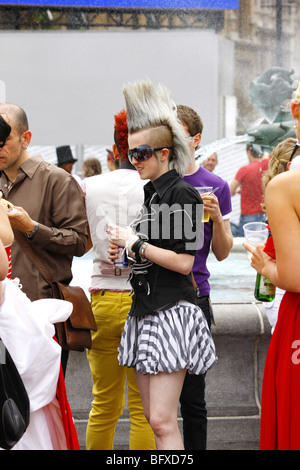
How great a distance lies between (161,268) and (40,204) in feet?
2.10

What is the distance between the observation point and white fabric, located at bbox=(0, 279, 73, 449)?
244cm

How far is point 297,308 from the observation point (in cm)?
238

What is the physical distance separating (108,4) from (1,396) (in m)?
12.9

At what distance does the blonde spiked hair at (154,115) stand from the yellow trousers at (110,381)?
656 millimetres

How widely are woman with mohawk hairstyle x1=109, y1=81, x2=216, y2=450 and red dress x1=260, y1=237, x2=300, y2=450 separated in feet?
1.15

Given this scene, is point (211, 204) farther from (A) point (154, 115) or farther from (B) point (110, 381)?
(B) point (110, 381)

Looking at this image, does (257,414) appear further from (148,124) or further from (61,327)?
(148,124)

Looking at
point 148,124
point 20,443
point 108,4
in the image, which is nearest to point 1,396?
point 20,443

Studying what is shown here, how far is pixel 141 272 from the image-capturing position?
2754mm

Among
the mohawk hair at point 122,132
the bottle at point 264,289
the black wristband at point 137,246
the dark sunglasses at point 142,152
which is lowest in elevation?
the bottle at point 264,289

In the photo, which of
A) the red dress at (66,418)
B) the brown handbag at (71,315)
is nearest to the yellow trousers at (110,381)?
the brown handbag at (71,315)

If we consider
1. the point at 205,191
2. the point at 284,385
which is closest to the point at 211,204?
the point at 205,191

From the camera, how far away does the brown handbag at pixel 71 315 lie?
3002 mm

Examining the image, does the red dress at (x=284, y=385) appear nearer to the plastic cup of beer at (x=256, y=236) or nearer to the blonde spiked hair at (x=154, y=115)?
the plastic cup of beer at (x=256, y=236)
